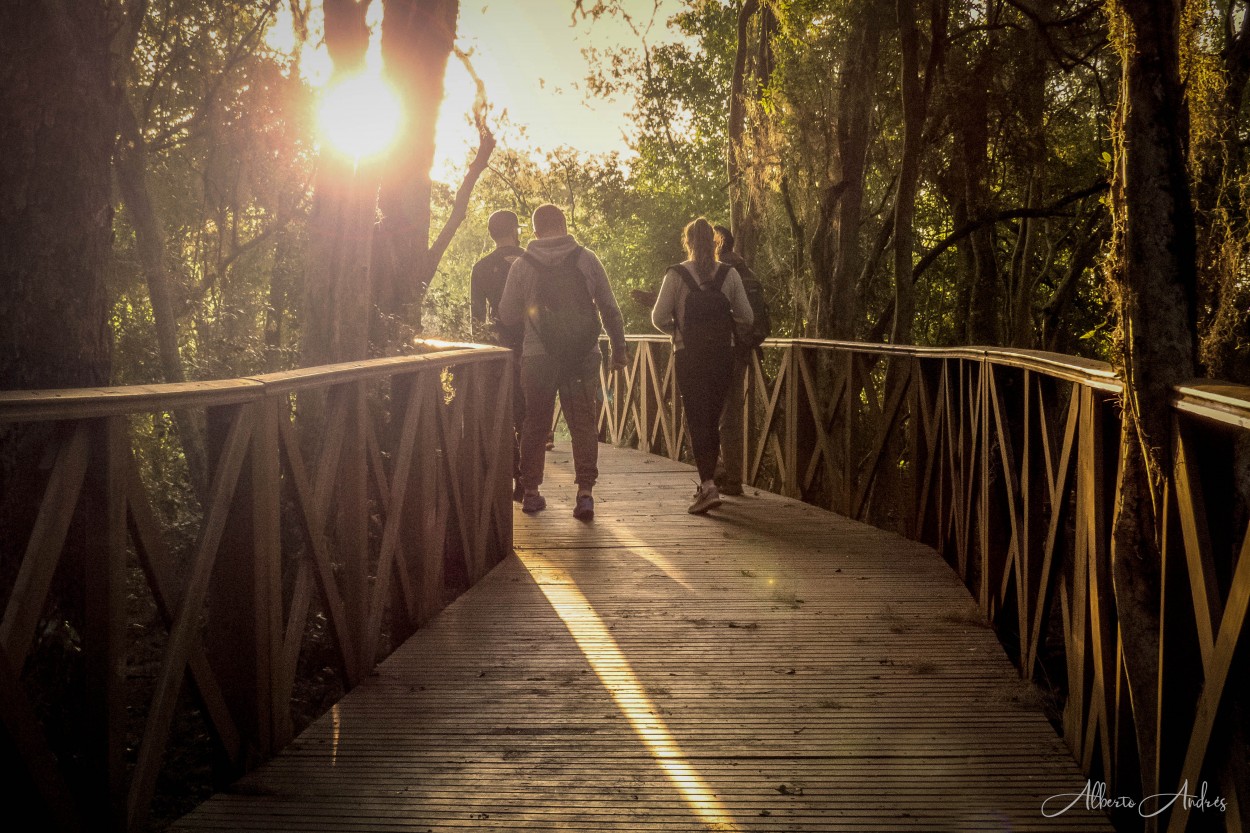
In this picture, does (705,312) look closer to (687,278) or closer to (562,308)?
(687,278)

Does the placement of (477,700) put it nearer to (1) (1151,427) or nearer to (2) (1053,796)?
(2) (1053,796)

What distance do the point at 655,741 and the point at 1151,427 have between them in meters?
1.68

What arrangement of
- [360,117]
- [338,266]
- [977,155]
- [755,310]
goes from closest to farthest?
[338,266]
[360,117]
[755,310]
[977,155]

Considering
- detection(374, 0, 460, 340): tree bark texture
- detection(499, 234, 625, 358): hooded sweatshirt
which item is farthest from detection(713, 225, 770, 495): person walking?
detection(374, 0, 460, 340): tree bark texture

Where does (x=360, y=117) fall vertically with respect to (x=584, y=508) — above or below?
above

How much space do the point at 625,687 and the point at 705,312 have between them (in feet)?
12.0

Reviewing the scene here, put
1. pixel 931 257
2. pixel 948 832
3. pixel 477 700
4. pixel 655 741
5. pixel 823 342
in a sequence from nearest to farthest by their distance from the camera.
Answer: pixel 948 832 < pixel 655 741 < pixel 477 700 < pixel 823 342 < pixel 931 257

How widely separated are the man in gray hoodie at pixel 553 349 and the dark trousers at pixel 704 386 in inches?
16.7

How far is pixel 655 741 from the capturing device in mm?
3492

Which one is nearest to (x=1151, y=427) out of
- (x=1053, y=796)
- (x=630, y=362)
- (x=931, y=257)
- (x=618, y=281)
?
(x=1053, y=796)

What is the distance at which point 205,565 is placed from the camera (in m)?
2.94

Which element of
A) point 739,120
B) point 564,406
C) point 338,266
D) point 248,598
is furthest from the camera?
point 739,120

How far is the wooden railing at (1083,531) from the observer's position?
230 cm

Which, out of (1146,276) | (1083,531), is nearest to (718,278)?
(1083,531)
